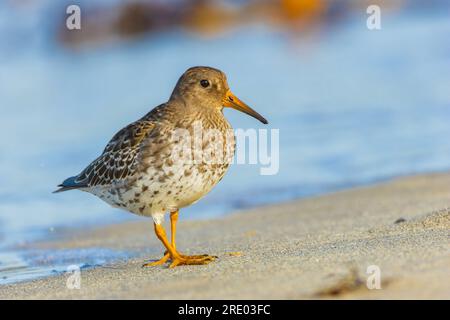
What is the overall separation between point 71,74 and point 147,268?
14769mm

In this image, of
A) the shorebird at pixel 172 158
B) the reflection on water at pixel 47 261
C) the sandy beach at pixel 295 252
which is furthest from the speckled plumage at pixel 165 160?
the reflection on water at pixel 47 261

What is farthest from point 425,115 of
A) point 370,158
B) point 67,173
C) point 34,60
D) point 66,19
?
point 66,19

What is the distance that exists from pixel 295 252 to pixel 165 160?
4.15 feet

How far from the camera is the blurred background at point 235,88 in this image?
459 inches

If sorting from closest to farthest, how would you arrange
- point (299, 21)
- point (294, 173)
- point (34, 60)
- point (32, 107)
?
point (294, 173) < point (32, 107) < point (34, 60) < point (299, 21)

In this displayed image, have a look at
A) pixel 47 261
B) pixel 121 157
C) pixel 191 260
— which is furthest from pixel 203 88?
A: pixel 47 261

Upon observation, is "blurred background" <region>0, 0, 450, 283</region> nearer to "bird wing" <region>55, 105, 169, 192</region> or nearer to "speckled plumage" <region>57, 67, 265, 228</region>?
"bird wing" <region>55, 105, 169, 192</region>

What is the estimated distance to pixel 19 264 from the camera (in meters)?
8.38

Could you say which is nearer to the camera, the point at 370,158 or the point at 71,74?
the point at 370,158

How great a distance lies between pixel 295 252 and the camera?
269 inches

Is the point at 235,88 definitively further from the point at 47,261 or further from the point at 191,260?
the point at 191,260

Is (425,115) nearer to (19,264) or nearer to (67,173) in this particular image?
(67,173)

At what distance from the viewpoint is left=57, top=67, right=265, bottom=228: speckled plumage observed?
7.08 metres
